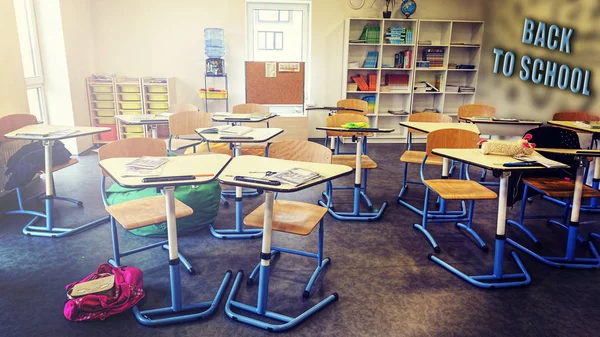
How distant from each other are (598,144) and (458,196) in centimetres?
258

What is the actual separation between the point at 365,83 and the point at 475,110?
230 cm

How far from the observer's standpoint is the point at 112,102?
6.29 m

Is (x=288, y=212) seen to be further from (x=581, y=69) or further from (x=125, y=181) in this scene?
(x=581, y=69)

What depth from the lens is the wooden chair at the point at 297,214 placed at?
2324 millimetres

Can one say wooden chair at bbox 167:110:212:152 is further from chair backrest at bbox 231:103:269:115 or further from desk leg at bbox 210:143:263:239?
desk leg at bbox 210:143:263:239

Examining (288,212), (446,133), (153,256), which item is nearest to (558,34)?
(446,133)

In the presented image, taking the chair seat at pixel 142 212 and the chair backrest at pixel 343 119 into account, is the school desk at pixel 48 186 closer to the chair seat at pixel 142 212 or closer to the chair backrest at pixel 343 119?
the chair seat at pixel 142 212

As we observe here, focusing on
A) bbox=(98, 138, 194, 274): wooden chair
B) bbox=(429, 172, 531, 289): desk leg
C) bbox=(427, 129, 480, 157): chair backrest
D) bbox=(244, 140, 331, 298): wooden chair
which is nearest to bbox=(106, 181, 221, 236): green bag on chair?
bbox=(98, 138, 194, 274): wooden chair

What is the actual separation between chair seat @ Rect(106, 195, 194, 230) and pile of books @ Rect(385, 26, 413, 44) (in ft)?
17.4

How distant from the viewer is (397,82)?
7.15 meters

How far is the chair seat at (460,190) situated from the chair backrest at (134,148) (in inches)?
80.3

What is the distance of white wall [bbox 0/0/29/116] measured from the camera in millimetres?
4070

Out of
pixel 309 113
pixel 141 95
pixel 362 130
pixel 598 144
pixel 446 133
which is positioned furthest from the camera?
pixel 309 113

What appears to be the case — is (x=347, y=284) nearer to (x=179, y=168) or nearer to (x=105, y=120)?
(x=179, y=168)
